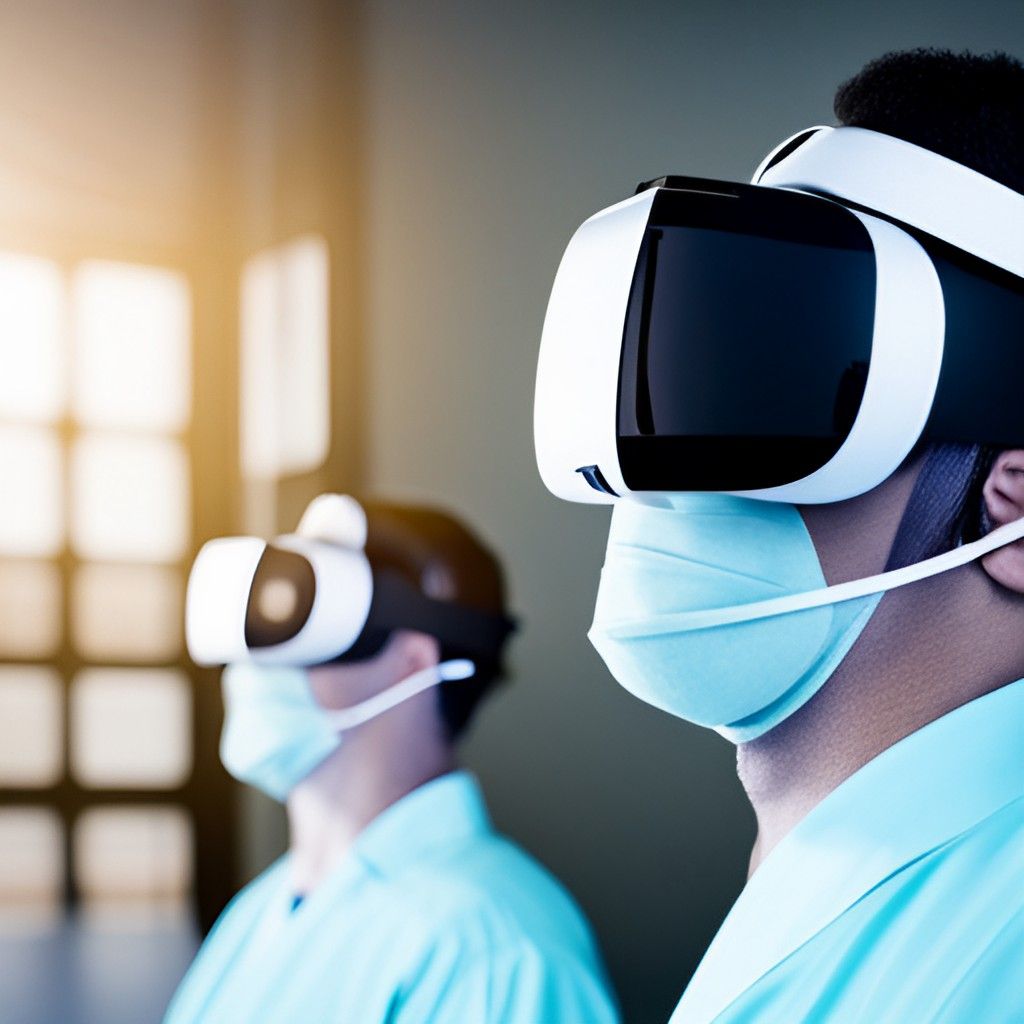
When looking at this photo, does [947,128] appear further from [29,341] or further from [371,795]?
[29,341]

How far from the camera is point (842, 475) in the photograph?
0.51 m

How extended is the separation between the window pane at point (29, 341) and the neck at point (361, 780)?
3.75 feet

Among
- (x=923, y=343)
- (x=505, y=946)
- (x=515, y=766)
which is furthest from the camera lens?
(x=515, y=766)

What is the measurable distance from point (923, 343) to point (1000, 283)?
1.7 inches

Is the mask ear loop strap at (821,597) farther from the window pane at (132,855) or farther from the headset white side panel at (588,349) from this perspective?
the window pane at (132,855)

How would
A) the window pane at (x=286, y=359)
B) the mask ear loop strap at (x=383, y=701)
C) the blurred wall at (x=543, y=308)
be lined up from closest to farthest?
1. the mask ear loop strap at (x=383, y=701)
2. the blurred wall at (x=543, y=308)
3. the window pane at (x=286, y=359)

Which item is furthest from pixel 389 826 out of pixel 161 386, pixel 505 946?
pixel 161 386

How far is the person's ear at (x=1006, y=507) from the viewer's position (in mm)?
502

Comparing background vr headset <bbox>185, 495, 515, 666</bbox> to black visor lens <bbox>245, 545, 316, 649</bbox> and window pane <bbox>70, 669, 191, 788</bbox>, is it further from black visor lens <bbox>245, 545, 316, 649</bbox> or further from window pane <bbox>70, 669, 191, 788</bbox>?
window pane <bbox>70, 669, 191, 788</bbox>

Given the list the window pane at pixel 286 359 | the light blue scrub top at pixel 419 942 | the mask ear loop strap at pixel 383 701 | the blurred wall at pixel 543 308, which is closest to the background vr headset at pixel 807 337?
the light blue scrub top at pixel 419 942

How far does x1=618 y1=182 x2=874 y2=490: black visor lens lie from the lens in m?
0.51

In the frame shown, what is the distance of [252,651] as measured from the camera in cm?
120

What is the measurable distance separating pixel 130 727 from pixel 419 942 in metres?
1.16

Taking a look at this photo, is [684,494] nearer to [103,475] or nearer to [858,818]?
[858,818]
